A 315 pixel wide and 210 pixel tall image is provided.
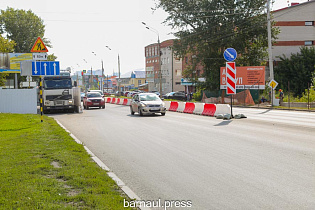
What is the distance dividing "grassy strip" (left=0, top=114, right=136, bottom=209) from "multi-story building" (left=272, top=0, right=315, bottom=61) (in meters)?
50.7

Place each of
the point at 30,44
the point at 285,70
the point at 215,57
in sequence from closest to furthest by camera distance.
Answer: the point at 215,57 → the point at 285,70 → the point at 30,44

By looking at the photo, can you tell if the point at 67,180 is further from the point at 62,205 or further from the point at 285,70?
the point at 285,70

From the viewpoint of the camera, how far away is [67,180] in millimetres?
6203

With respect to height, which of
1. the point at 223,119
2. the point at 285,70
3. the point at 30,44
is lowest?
the point at 223,119

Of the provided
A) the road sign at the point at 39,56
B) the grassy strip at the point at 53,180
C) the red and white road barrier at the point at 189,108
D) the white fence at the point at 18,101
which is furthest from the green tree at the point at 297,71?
the grassy strip at the point at 53,180

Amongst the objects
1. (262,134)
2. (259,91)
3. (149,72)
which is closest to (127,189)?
(262,134)

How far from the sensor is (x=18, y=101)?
89.4 ft

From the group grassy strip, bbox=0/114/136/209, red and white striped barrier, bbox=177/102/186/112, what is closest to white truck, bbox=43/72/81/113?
red and white striped barrier, bbox=177/102/186/112

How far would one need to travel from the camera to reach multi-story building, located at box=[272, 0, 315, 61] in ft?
180

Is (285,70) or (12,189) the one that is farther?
(285,70)

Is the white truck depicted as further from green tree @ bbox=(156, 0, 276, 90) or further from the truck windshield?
green tree @ bbox=(156, 0, 276, 90)

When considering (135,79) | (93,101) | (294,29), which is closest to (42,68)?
(93,101)

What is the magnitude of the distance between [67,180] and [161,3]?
4240 cm

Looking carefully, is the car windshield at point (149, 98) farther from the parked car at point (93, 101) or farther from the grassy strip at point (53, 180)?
the grassy strip at point (53, 180)
